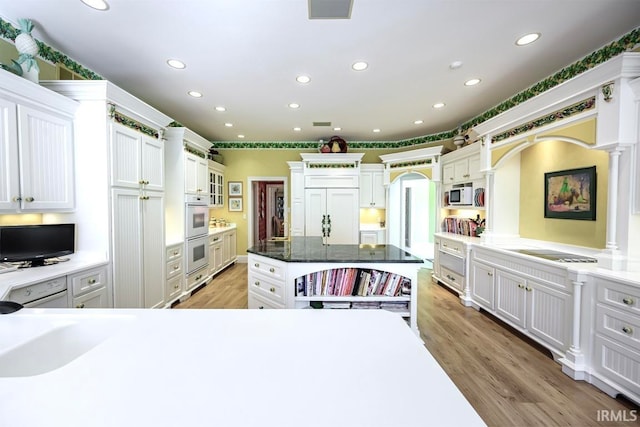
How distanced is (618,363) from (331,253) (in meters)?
2.21

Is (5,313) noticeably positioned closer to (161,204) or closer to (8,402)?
(8,402)

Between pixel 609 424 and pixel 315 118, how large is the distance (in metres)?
4.43

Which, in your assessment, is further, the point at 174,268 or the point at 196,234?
the point at 196,234

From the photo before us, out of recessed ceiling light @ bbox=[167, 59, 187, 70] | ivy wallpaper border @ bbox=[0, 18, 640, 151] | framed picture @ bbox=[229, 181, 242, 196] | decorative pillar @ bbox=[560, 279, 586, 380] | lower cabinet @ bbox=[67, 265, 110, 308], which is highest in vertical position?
recessed ceiling light @ bbox=[167, 59, 187, 70]

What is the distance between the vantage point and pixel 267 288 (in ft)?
8.32

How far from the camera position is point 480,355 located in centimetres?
242

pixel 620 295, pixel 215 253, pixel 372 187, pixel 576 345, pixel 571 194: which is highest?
pixel 372 187

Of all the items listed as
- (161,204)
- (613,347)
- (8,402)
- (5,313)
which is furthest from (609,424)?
(161,204)

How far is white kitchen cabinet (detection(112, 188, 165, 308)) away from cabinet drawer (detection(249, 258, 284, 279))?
123 centimetres

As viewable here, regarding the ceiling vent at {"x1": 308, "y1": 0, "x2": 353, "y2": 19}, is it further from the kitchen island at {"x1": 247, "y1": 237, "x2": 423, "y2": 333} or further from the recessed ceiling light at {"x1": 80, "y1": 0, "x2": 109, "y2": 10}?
the kitchen island at {"x1": 247, "y1": 237, "x2": 423, "y2": 333}

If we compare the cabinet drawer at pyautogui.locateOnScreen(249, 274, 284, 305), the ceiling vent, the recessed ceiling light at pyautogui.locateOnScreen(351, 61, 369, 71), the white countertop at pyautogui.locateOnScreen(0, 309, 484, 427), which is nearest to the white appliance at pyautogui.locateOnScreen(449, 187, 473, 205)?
the recessed ceiling light at pyautogui.locateOnScreen(351, 61, 369, 71)

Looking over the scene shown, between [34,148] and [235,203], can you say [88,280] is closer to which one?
[34,148]

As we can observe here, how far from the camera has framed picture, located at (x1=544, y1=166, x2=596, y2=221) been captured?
2.58 metres

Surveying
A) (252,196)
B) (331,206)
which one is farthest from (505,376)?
(252,196)
